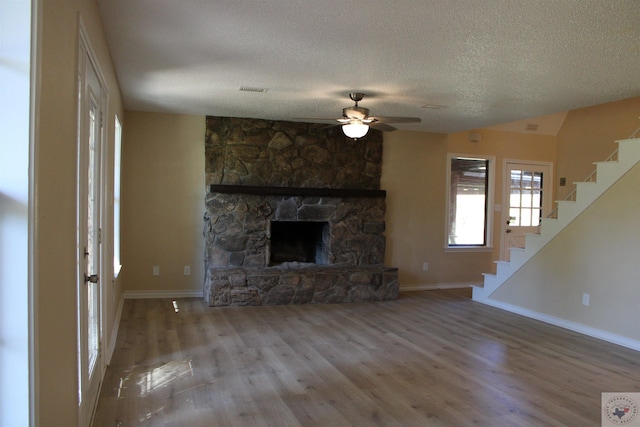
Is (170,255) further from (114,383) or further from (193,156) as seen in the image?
(114,383)

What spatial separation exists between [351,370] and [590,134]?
5.82 metres

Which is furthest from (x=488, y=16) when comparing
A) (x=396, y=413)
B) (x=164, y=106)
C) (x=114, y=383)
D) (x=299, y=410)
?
(x=164, y=106)

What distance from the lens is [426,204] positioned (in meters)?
7.23

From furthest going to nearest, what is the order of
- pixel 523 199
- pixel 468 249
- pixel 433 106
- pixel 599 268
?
1. pixel 523 199
2. pixel 468 249
3. pixel 433 106
4. pixel 599 268

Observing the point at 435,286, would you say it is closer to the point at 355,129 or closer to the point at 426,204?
the point at 426,204

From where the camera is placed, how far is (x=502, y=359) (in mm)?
3998

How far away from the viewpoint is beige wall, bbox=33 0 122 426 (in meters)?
1.40

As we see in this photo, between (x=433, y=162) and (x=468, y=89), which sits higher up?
(x=468, y=89)

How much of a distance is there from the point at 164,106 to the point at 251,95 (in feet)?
4.35

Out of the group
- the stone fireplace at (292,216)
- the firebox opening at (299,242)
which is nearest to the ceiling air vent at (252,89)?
the stone fireplace at (292,216)

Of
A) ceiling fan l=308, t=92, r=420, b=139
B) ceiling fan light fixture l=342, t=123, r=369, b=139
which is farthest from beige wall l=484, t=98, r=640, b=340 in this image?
ceiling fan light fixture l=342, t=123, r=369, b=139

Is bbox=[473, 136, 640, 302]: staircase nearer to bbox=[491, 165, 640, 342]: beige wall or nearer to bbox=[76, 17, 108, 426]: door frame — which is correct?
bbox=[491, 165, 640, 342]: beige wall

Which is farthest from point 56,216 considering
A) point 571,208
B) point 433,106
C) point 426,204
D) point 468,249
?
point 468,249

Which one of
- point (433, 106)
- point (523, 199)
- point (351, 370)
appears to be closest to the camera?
point (351, 370)
